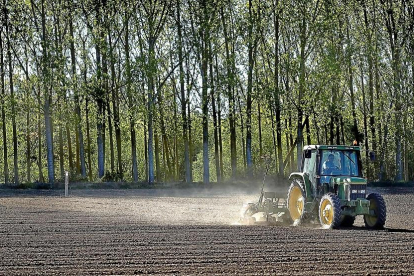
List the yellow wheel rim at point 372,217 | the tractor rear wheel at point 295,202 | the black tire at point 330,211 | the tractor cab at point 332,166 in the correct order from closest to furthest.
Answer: the black tire at point 330,211, the yellow wheel rim at point 372,217, the tractor cab at point 332,166, the tractor rear wheel at point 295,202

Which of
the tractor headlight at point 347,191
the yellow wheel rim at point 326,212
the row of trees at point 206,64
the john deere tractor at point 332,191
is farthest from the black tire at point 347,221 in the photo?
the row of trees at point 206,64

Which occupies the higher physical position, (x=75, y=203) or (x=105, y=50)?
(x=105, y=50)

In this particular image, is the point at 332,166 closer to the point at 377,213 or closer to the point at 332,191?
the point at 332,191

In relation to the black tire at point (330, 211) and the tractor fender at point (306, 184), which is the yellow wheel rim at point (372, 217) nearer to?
the black tire at point (330, 211)

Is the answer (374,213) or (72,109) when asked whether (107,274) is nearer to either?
(374,213)

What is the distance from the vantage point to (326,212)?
21.5 meters

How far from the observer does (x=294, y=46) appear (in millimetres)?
53062

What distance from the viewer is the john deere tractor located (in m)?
21.3

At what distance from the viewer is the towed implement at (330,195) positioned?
69.9 feet

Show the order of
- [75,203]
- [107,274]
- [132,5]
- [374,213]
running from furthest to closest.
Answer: [132,5], [75,203], [374,213], [107,274]

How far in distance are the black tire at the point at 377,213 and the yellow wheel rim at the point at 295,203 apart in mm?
1999

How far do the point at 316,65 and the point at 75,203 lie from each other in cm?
2418

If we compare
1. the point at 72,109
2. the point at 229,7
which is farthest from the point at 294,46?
the point at 72,109

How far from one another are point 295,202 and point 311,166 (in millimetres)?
1400
